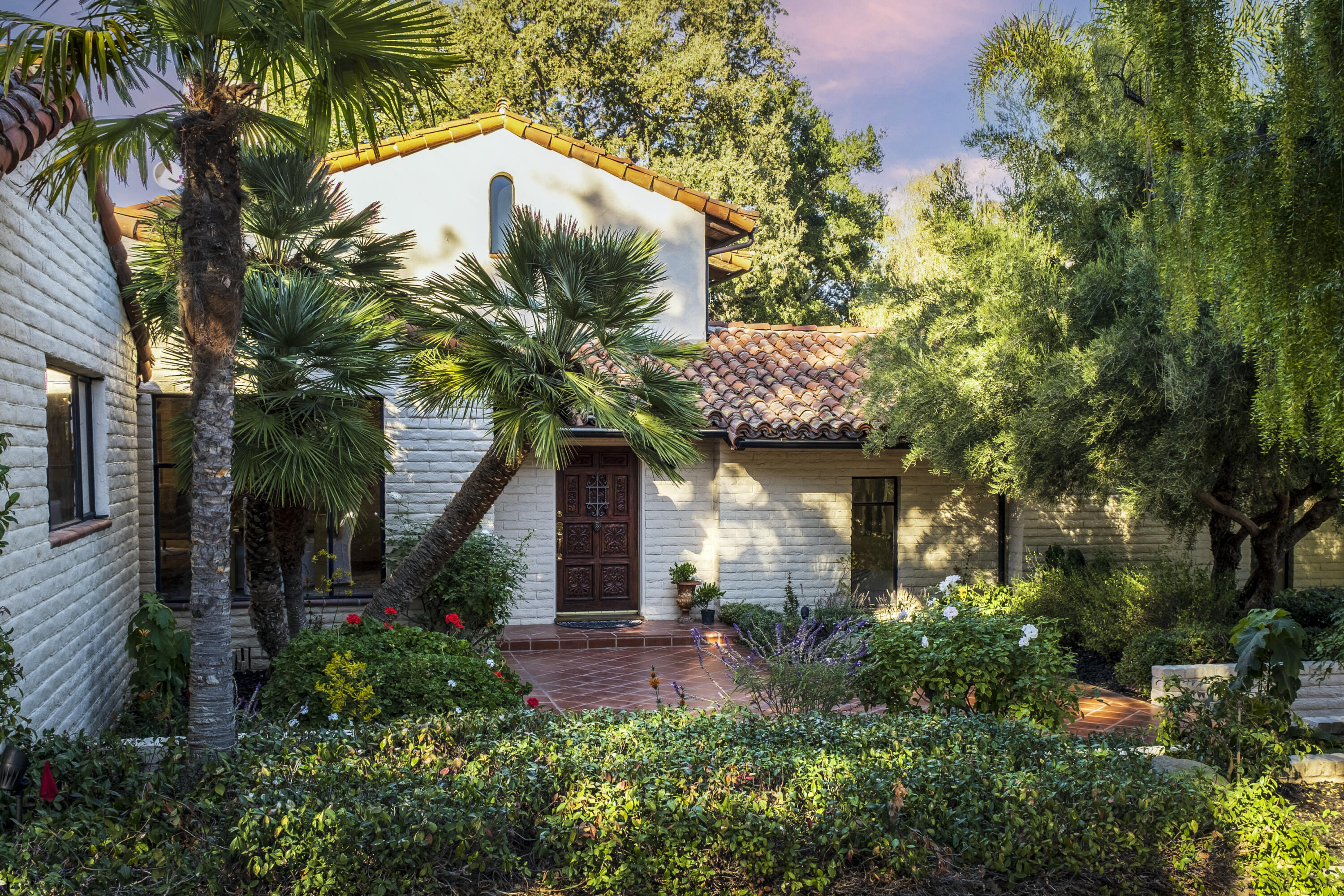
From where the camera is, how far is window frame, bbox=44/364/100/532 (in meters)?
6.65

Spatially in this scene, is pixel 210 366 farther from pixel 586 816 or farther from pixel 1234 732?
pixel 1234 732

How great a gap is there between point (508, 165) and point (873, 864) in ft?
31.6

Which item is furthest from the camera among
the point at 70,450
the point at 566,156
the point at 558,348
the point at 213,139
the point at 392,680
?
the point at 566,156

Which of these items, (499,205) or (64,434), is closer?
(64,434)

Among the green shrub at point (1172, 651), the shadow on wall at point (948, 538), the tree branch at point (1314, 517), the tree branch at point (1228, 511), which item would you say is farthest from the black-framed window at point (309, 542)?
the tree branch at point (1314, 517)

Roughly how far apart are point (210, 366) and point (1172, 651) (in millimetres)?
8224

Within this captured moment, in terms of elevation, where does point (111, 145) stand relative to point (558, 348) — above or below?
above

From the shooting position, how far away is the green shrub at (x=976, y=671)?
5.75m

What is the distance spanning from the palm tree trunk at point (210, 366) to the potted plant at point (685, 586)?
7487 millimetres

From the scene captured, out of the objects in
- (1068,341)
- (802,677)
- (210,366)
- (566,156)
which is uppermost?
(566,156)

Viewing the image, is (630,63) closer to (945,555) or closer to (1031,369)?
(945,555)

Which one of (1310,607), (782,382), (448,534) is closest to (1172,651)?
(1310,607)

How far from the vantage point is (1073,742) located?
5016 millimetres

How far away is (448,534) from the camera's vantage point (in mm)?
6727
